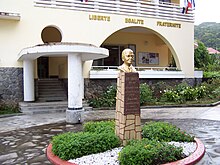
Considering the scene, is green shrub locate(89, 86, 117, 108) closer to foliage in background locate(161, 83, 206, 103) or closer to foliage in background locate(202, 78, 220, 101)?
foliage in background locate(161, 83, 206, 103)

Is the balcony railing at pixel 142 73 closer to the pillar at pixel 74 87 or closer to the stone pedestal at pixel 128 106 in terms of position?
the pillar at pixel 74 87

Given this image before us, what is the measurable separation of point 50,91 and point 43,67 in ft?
11.1

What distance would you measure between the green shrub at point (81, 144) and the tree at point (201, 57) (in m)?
21.1

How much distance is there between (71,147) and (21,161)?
1.10 meters

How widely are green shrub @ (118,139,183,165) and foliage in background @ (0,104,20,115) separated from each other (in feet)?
28.3

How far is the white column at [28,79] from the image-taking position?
12.9 metres

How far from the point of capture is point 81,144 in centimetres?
530

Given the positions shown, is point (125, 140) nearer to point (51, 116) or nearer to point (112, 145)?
point (112, 145)

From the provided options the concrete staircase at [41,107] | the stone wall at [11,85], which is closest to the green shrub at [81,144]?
the concrete staircase at [41,107]

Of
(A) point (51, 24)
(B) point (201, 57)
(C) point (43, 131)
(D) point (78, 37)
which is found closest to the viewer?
(C) point (43, 131)

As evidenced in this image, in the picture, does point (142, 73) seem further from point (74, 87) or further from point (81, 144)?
point (81, 144)

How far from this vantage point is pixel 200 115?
37.4 ft

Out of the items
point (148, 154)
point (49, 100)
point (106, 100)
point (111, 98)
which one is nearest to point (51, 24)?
point (49, 100)

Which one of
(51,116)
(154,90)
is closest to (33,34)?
(51,116)
